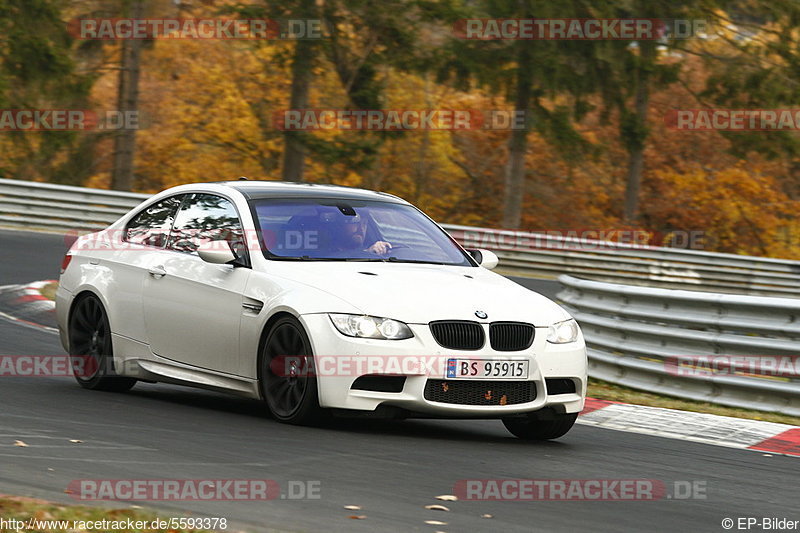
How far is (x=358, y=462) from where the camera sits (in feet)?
21.8

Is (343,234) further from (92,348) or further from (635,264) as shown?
(635,264)

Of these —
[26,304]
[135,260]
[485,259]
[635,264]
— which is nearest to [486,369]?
[485,259]

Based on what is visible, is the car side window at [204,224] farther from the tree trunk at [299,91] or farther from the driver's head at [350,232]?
the tree trunk at [299,91]

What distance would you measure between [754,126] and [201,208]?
101 ft

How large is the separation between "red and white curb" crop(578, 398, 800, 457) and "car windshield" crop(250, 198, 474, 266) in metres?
1.69

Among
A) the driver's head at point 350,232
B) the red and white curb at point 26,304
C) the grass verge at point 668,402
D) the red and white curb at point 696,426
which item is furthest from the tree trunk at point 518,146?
the driver's head at point 350,232

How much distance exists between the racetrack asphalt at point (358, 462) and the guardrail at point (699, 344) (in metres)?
1.92

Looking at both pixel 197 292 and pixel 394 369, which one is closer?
pixel 394 369

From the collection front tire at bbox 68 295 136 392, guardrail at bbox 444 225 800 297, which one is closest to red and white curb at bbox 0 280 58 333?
front tire at bbox 68 295 136 392

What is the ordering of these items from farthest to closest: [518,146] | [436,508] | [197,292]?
[518,146]
[197,292]
[436,508]

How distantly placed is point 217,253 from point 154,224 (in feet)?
4.67

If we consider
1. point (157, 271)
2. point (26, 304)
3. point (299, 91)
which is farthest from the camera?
point (299, 91)

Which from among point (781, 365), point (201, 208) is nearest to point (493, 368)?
point (201, 208)

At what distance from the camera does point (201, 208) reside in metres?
8.97
